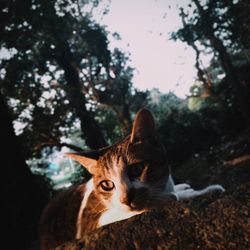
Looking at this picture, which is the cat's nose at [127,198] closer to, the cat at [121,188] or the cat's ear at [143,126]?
the cat at [121,188]

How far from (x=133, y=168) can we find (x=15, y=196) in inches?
106

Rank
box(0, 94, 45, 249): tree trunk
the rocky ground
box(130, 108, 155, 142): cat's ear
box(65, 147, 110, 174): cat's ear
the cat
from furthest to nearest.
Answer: box(0, 94, 45, 249): tree trunk
box(65, 147, 110, 174): cat's ear
box(130, 108, 155, 142): cat's ear
the cat
the rocky ground

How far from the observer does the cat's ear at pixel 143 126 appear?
266cm

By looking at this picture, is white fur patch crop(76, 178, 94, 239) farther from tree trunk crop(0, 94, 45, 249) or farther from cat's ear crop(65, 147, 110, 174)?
tree trunk crop(0, 94, 45, 249)

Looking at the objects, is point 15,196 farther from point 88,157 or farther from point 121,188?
point 121,188

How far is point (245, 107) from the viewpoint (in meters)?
10.5

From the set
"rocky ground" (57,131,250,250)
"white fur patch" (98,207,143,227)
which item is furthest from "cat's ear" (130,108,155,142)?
"rocky ground" (57,131,250,250)

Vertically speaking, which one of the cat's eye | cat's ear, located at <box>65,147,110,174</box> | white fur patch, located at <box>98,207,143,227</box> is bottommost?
white fur patch, located at <box>98,207,143,227</box>

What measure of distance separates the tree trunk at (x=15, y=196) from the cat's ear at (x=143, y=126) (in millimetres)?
2589

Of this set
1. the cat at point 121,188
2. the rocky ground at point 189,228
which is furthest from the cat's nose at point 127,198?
the rocky ground at point 189,228

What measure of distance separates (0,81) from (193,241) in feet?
45.2

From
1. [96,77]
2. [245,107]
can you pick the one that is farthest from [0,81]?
[245,107]

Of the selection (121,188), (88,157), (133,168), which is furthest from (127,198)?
(88,157)

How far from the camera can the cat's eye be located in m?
2.72
